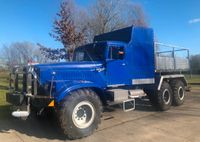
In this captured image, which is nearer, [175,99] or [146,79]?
[146,79]

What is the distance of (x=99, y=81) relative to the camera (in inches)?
323

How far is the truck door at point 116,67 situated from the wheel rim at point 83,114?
162 centimetres

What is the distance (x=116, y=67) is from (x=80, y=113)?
2.37 m

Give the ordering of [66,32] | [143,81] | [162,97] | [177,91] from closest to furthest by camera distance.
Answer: [143,81]
[162,97]
[177,91]
[66,32]

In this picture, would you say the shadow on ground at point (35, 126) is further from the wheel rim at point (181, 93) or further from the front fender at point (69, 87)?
the wheel rim at point (181, 93)

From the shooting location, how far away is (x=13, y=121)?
868 centimetres

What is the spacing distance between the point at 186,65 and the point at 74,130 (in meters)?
8.20

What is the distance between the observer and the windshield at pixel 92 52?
28.4 ft

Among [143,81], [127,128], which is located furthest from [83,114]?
[143,81]

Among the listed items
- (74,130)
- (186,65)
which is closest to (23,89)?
(74,130)

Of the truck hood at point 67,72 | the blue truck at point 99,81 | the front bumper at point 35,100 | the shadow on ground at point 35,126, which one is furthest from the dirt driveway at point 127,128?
the truck hood at point 67,72

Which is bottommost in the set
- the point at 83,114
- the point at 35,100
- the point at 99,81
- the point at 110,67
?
the point at 83,114

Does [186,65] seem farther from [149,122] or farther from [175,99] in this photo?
[149,122]

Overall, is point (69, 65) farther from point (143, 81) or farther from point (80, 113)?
point (143, 81)
